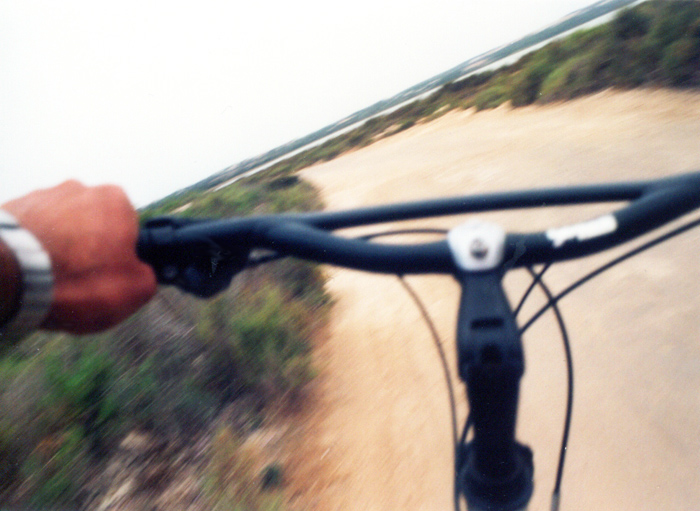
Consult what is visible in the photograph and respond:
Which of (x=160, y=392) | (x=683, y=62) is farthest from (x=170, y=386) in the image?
(x=683, y=62)

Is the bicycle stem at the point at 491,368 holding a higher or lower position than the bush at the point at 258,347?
higher

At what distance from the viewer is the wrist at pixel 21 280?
0.94 meters

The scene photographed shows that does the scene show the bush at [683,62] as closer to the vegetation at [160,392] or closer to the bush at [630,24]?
the bush at [630,24]

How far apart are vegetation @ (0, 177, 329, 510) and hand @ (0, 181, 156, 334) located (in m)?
2.05

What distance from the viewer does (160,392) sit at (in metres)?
3.42

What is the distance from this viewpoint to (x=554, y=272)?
15.9 ft

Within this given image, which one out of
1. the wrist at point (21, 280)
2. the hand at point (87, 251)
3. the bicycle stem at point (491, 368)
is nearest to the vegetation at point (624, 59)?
the bicycle stem at point (491, 368)

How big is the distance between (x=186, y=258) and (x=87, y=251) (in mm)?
225

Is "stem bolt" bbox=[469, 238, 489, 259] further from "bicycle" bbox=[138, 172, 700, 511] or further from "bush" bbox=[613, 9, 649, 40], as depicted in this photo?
"bush" bbox=[613, 9, 649, 40]

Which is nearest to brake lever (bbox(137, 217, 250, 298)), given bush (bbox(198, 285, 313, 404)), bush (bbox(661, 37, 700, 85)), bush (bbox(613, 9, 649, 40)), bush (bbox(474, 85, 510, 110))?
bush (bbox(198, 285, 313, 404))

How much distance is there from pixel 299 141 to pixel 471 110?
810 inches

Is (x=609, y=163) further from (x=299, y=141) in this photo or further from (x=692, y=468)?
(x=299, y=141)

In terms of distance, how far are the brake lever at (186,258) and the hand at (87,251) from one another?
0.05m

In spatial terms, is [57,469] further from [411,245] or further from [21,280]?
[411,245]
